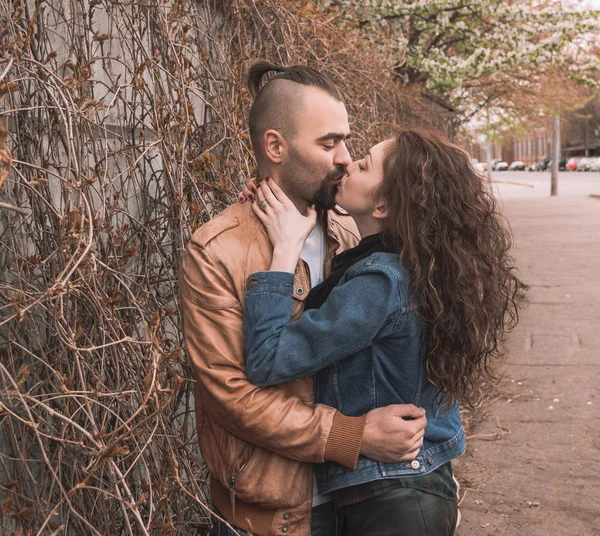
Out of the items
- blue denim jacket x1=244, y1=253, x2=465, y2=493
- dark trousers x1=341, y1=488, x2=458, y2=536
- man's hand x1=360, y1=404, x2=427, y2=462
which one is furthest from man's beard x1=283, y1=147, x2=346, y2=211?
dark trousers x1=341, y1=488, x2=458, y2=536

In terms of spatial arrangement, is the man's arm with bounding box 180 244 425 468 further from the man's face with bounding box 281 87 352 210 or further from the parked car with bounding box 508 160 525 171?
the parked car with bounding box 508 160 525 171

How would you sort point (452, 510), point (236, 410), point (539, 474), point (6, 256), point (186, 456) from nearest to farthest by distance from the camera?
Result: point (236, 410) < point (452, 510) < point (6, 256) < point (186, 456) < point (539, 474)

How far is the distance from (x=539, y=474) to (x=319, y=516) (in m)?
2.86

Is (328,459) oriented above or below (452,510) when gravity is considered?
above

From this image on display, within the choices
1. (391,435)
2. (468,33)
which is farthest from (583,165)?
(391,435)

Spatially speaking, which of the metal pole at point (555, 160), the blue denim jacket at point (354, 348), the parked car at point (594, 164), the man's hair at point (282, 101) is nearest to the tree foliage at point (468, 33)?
the man's hair at point (282, 101)

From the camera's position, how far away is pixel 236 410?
2.09 m

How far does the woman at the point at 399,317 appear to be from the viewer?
82.2 inches

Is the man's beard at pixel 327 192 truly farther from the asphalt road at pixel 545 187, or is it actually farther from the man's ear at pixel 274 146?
the asphalt road at pixel 545 187

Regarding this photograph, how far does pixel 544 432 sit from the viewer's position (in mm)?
5402

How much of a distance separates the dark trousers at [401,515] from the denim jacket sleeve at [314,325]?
39 cm

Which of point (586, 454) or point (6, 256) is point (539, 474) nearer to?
point (586, 454)

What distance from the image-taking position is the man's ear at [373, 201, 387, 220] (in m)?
2.30

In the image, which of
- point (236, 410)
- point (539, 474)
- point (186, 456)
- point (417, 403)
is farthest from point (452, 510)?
point (539, 474)
